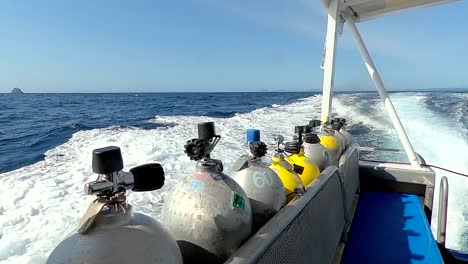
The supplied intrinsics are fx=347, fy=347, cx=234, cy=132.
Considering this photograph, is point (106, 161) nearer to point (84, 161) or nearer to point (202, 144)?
point (202, 144)

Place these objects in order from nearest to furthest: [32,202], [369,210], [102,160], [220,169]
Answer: [102,160], [220,169], [369,210], [32,202]

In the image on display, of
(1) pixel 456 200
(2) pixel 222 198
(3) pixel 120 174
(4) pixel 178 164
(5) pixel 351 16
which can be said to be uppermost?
(5) pixel 351 16

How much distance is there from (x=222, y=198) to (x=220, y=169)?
0.18 meters

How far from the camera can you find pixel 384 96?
15.1ft

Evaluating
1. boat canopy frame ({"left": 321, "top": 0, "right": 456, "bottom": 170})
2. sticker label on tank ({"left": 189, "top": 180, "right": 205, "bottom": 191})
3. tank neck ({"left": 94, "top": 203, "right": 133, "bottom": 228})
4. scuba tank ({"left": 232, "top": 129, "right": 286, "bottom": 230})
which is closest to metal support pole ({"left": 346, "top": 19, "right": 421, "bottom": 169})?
boat canopy frame ({"left": 321, "top": 0, "right": 456, "bottom": 170})

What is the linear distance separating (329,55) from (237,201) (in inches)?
140

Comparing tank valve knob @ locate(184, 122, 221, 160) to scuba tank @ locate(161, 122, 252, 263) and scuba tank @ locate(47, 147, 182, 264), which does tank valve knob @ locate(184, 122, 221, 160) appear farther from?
scuba tank @ locate(47, 147, 182, 264)

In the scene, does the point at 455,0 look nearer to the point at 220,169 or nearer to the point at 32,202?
the point at 220,169

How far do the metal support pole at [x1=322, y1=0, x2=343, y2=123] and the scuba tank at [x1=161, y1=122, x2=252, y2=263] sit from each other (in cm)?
324

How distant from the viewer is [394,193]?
4.47 metres

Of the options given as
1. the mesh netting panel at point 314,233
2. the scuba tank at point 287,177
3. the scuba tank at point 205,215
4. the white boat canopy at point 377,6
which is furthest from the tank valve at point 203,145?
the white boat canopy at point 377,6

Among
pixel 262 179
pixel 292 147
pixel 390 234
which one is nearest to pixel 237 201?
pixel 262 179

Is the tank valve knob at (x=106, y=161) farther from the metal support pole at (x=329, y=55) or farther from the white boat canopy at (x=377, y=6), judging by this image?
the white boat canopy at (x=377, y=6)

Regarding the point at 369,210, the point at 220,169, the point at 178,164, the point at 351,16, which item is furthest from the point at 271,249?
the point at 178,164
